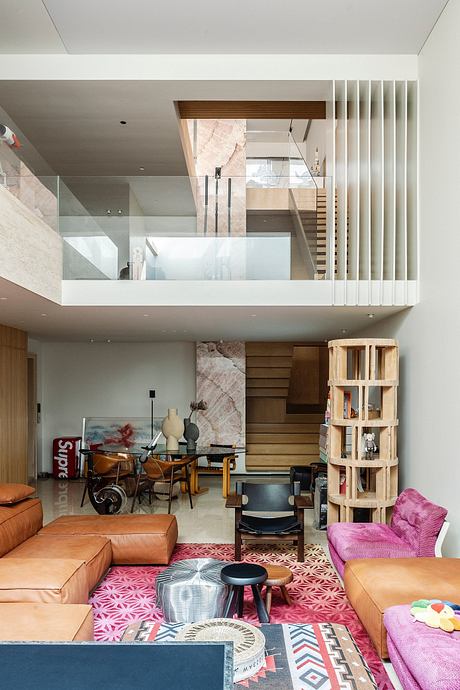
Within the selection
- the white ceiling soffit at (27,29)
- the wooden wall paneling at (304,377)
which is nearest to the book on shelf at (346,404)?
the white ceiling soffit at (27,29)

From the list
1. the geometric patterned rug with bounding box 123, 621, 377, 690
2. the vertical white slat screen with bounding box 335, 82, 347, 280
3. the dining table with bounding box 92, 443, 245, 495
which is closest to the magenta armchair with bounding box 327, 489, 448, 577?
the geometric patterned rug with bounding box 123, 621, 377, 690

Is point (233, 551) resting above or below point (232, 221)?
below

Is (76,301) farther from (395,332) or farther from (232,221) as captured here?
(395,332)

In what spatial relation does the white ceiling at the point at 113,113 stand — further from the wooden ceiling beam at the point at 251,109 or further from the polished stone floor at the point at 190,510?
the polished stone floor at the point at 190,510

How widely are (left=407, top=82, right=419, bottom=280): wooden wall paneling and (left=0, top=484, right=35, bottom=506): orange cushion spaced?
444 centimetres

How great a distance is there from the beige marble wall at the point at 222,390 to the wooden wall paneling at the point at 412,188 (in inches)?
209

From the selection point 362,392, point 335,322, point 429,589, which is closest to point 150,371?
point 335,322

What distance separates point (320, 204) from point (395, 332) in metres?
1.76

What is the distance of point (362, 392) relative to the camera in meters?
5.80

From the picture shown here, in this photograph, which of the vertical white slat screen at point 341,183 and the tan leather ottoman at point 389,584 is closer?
the tan leather ottoman at point 389,584

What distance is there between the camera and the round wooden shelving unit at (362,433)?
571 centimetres

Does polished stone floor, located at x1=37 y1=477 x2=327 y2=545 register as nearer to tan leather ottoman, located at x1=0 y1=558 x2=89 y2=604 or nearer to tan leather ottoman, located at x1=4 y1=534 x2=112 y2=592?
tan leather ottoman, located at x1=4 y1=534 x2=112 y2=592

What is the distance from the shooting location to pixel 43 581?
3.71 meters

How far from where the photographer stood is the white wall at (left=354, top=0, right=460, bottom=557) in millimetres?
4945
